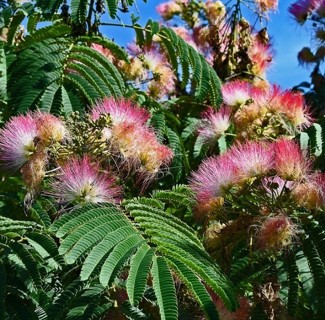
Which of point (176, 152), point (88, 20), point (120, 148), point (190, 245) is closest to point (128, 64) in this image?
point (88, 20)

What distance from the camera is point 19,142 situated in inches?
93.9

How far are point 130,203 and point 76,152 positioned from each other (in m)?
0.21

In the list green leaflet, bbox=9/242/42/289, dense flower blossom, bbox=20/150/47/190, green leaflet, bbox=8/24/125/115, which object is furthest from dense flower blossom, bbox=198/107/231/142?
green leaflet, bbox=9/242/42/289

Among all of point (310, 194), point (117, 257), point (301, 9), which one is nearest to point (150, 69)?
point (310, 194)

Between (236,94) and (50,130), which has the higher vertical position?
(236,94)

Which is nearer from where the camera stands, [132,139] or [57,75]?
[132,139]

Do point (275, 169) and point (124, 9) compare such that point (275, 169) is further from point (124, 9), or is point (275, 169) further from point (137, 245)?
point (124, 9)

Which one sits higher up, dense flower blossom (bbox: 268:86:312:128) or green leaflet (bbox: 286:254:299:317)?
dense flower blossom (bbox: 268:86:312:128)

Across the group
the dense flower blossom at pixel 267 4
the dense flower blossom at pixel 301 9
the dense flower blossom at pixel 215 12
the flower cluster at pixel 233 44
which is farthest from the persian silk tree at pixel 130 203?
the dense flower blossom at pixel 301 9

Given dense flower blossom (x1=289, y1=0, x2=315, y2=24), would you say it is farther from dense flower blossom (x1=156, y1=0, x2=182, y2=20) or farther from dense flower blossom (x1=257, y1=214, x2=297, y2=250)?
dense flower blossom (x1=257, y1=214, x2=297, y2=250)

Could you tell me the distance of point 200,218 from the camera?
2.53m

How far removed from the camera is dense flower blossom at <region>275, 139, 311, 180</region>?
2.37 meters

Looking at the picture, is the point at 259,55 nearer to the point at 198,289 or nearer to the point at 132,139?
the point at 132,139

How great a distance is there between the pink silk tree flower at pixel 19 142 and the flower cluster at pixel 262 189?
19.3 inches
